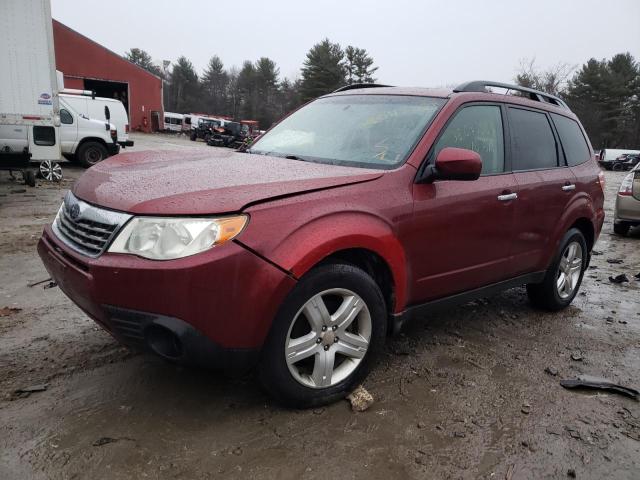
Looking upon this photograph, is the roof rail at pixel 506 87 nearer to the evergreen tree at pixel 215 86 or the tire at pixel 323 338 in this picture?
the tire at pixel 323 338

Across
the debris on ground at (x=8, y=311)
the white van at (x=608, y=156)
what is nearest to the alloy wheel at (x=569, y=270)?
the debris on ground at (x=8, y=311)

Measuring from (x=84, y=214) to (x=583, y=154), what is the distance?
166 inches

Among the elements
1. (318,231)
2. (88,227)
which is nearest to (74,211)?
(88,227)

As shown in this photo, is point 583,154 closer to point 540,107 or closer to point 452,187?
point 540,107

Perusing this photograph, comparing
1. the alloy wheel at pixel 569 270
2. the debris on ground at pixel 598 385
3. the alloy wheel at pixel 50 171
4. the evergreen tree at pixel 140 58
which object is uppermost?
the evergreen tree at pixel 140 58

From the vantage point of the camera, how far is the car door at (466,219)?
2998 millimetres

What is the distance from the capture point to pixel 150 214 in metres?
2.21

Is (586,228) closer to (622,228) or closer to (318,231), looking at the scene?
(318,231)

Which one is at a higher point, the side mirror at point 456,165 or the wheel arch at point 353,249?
the side mirror at point 456,165

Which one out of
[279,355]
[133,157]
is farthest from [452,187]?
[133,157]

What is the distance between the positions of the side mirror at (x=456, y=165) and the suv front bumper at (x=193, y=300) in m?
1.14

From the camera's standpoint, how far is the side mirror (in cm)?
282

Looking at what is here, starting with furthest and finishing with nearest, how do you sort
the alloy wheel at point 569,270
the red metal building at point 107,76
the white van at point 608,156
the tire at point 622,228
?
the white van at point 608,156 → the red metal building at point 107,76 → the tire at point 622,228 → the alloy wheel at point 569,270

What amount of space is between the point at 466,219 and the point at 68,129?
535 inches
